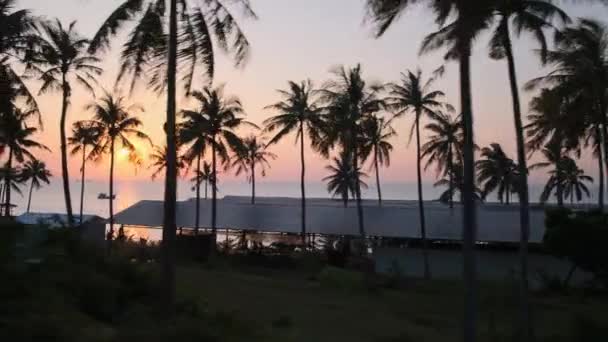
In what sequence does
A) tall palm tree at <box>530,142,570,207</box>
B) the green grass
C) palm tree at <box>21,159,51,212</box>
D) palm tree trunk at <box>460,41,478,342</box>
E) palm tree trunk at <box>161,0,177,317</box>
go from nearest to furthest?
1. palm tree trunk at <box>460,41,478,342</box>
2. palm tree trunk at <box>161,0,177,317</box>
3. the green grass
4. tall palm tree at <box>530,142,570,207</box>
5. palm tree at <box>21,159,51,212</box>

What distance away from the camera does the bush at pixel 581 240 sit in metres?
28.1

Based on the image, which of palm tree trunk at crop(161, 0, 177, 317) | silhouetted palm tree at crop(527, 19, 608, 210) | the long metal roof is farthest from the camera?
the long metal roof

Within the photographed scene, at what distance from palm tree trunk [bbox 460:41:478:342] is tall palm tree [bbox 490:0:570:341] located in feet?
13.6

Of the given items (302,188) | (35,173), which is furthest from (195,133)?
(35,173)

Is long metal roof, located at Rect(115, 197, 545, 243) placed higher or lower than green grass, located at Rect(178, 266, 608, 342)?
higher

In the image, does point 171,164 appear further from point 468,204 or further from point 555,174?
point 555,174

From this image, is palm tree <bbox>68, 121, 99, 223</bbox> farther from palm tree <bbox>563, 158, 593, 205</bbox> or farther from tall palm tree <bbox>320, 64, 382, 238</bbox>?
palm tree <bbox>563, 158, 593, 205</bbox>

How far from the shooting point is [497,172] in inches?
2176

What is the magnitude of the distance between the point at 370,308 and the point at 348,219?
17.4 metres

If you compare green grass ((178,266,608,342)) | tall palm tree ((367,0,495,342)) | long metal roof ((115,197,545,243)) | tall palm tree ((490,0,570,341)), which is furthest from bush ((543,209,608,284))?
tall palm tree ((367,0,495,342))

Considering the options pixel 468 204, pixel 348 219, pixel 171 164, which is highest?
pixel 171 164

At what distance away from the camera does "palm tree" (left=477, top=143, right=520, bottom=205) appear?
5269 centimetres

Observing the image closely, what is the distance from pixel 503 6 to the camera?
779 inches

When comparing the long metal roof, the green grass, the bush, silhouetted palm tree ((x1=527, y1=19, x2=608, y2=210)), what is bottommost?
the green grass
